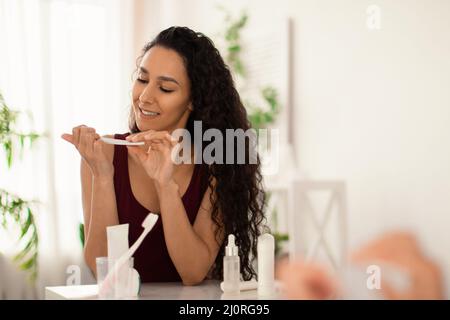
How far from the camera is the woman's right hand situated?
94 centimetres

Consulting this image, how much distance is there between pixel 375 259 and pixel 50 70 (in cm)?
143

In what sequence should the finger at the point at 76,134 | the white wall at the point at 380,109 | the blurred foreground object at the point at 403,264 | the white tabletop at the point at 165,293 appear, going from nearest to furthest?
the white tabletop at the point at 165,293
the finger at the point at 76,134
the blurred foreground object at the point at 403,264
the white wall at the point at 380,109

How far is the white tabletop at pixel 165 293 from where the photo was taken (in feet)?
2.71

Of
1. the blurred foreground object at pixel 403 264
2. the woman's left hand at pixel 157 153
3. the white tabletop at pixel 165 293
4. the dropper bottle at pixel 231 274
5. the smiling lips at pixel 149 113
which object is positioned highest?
the smiling lips at pixel 149 113

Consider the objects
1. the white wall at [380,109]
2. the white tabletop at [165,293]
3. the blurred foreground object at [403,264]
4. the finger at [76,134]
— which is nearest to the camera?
the white tabletop at [165,293]

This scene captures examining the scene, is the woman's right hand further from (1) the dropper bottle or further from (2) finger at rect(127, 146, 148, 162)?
(1) the dropper bottle

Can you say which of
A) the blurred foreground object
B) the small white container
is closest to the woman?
the small white container

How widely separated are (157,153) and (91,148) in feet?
0.38

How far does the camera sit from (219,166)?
3.43 feet

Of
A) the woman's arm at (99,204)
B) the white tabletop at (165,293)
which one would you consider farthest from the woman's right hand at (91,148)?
the white tabletop at (165,293)

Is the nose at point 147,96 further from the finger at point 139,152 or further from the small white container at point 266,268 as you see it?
the small white container at point 266,268

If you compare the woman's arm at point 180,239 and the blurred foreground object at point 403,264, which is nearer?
the woman's arm at point 180,239

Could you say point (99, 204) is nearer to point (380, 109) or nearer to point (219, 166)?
point (219, 166)

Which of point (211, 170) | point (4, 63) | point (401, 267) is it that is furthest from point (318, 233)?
point (4, 63)
